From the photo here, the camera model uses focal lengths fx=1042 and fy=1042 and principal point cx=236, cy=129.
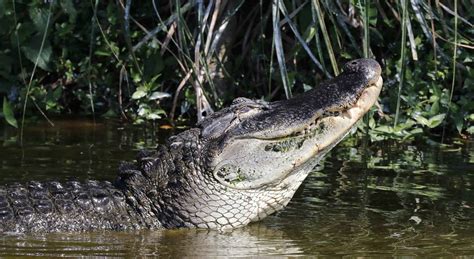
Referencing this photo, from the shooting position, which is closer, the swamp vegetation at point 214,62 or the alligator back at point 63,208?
the alligator back at point 63,208

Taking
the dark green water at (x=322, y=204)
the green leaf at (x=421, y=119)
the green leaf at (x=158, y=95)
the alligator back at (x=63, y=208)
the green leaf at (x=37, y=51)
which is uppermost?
the green leaf at (x=37, y=51)

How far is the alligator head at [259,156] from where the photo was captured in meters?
5.11

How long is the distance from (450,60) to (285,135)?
2815mm

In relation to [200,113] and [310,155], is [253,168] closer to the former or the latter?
[310,155]

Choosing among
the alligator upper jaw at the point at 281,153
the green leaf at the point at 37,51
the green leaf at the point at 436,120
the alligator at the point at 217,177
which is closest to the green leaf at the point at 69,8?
the green leaf at the point at 37,51

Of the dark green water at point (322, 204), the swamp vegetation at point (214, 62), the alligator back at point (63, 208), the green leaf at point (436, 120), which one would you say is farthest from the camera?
the swamp vegetation at point (214, 62)

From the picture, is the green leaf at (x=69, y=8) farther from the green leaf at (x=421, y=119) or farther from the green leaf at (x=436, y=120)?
the green leaf at (x=436, y=120)

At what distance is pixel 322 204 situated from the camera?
575 cm

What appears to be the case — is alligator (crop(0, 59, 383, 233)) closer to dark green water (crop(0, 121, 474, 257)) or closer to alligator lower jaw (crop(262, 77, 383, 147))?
alligator lower jaw (crop(262, 77, 383, 147))

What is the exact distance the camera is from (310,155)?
5086 millimetres

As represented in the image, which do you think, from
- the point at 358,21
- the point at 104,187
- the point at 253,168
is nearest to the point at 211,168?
the point at 253,168

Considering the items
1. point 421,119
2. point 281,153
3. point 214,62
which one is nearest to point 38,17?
point 214,62

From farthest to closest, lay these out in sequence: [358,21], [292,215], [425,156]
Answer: [358,21], [425,156], [292,215]

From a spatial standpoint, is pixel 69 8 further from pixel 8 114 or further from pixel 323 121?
pixel 323 121
